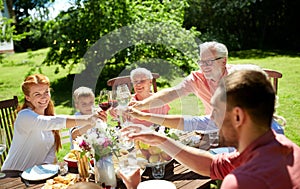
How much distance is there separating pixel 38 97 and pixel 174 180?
1235mm

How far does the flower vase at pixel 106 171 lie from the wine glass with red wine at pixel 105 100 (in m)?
0.33

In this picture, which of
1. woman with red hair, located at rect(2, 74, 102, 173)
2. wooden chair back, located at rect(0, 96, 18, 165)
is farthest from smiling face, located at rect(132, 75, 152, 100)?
wooden chair back, located at rect(0, 96, 18, 165)

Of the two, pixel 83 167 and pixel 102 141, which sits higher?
pixel 102 141

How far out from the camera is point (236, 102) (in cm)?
116

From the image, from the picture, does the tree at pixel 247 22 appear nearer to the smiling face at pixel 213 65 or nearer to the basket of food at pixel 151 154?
the smiling face at pixel 213 65

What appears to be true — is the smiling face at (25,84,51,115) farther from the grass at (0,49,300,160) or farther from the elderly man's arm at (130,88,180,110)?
the grass at (0,49,300,160)

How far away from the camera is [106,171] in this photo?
5.88 feet

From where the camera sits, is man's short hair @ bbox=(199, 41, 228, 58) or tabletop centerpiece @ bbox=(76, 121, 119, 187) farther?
man's short hair @ bbox=(199, 41, 228, 58)

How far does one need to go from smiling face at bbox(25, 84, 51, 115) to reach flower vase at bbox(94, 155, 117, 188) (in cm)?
92

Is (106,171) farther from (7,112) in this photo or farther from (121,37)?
(121,37)

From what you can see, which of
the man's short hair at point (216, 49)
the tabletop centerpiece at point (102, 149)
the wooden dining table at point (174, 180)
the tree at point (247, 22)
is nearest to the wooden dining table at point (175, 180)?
the wooden dining table at point (174, 180)

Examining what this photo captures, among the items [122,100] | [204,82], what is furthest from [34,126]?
[204,82]

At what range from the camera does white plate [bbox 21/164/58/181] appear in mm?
1989

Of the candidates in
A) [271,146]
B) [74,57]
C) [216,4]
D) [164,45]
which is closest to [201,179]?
[271,146]
